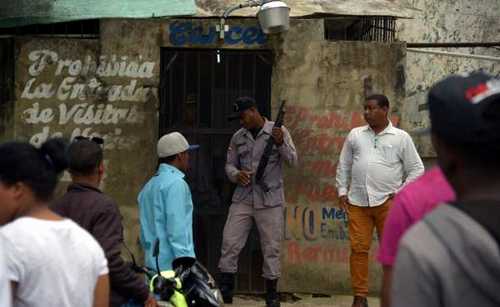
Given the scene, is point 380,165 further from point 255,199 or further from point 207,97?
point 207,97

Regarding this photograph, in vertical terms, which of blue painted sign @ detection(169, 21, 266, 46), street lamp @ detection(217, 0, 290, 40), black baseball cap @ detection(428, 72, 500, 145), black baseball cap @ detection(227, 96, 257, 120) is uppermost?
street lamp @ detection(217, 0, 290, 40)

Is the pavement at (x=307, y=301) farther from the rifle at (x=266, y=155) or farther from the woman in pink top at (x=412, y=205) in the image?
the woman in pink top at (x=412, y=205)

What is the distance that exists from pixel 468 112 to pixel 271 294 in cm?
626

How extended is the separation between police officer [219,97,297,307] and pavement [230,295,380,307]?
0.33 meters

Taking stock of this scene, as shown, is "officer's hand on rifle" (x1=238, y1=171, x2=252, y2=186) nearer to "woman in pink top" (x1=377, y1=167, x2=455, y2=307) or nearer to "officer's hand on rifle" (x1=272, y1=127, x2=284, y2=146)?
"officer's hand on rifle" (x1=272, y1=127, x2=284, y2=146)

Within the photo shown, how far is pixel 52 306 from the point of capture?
3.31 meters

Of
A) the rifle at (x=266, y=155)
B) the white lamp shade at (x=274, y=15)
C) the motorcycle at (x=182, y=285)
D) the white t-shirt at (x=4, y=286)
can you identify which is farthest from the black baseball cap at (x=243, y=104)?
the white t-shirt at (x=4, y=286)

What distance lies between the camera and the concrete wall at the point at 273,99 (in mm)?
8922

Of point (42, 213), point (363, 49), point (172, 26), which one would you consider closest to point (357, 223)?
point (363, 49)

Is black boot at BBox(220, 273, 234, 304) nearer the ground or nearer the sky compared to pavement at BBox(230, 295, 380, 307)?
nearer the sky

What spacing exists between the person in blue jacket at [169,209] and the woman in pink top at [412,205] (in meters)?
2.81

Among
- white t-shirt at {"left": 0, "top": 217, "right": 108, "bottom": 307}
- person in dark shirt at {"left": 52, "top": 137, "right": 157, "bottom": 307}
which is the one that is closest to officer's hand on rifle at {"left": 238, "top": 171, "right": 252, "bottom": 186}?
person in dark shirt at {"left": 52, "top": 137, "right": 157, "bottom": 307}

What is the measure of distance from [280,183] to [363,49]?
5.07 ft

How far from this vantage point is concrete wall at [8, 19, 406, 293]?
29.3 feet
